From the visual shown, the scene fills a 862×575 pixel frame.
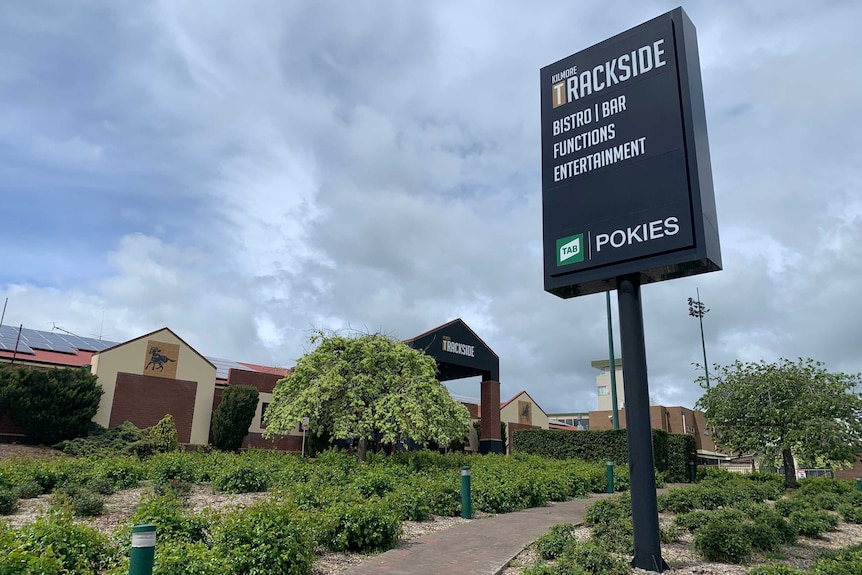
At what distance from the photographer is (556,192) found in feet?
31.0

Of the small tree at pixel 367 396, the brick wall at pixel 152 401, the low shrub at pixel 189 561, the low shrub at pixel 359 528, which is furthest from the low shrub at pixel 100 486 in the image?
the brick wall at pixel 152 401

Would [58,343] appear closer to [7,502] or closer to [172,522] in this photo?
[7,502]

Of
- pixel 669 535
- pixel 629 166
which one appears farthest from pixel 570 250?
pixel 669 535

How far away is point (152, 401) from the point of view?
2873 cm

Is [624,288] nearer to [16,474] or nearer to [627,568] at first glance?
[627,568]

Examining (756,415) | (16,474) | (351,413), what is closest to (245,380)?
(351,413)

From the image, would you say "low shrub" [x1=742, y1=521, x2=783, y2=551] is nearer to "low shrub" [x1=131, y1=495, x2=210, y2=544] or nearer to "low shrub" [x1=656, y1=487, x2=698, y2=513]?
"low shrub" [x1=656, y1=487, x2=698, y2=513]

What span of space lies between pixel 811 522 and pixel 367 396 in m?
10.6

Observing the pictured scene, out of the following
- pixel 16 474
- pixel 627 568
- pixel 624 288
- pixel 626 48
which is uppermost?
pixel 626 48

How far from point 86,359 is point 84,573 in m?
28.8

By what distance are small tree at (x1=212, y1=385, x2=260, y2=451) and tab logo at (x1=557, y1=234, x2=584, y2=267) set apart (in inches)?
951

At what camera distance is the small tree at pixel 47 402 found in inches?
949

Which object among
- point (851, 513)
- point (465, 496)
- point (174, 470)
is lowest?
point (851, 513)

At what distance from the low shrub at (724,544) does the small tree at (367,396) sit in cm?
861
